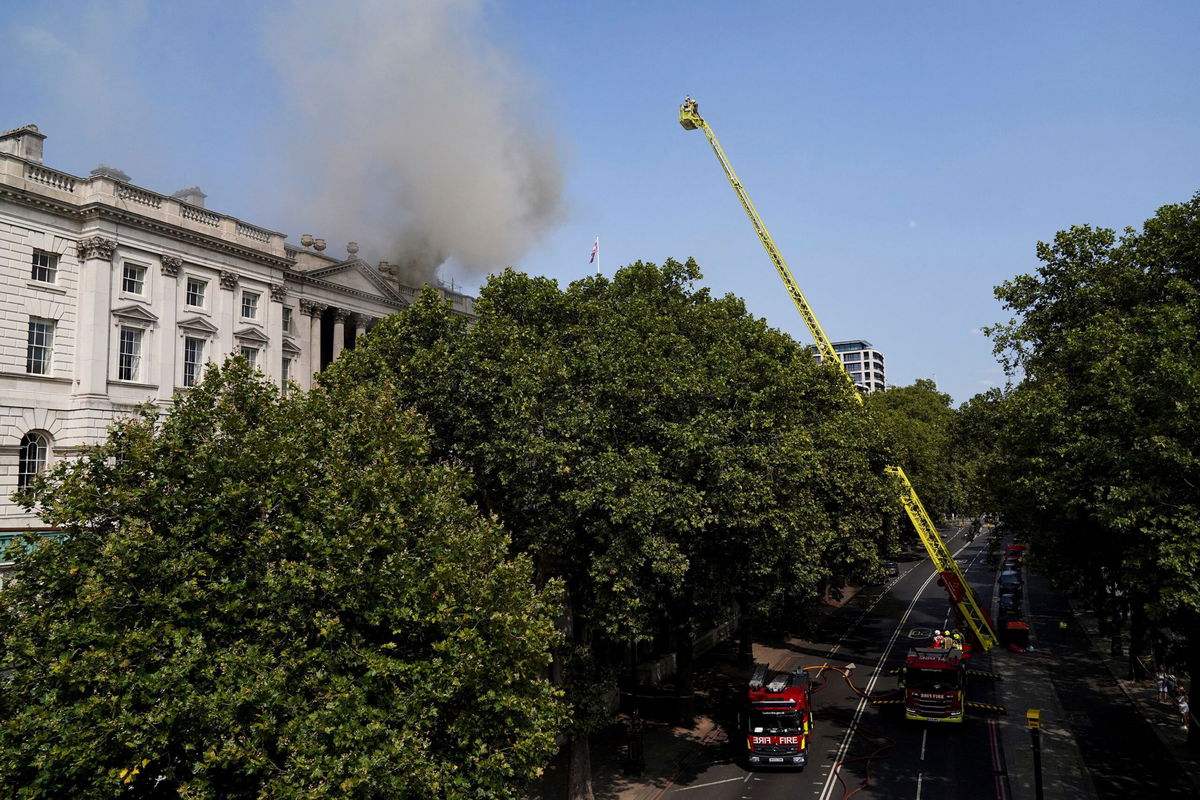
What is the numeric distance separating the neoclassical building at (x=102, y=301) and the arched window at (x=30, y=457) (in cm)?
5

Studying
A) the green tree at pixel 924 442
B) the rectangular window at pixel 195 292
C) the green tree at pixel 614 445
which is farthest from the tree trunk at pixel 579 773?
the rectangular window at pixel 195 292

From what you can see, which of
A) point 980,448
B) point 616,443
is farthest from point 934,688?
point 980,448

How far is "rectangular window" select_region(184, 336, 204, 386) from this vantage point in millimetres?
36406

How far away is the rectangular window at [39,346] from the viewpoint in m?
31.4

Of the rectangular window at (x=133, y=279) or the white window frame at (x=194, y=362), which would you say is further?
the white window frame at (x=194, y=362)

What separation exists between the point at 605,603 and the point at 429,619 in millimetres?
7923

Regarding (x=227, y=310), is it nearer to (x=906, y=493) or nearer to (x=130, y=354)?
(x=130, y=354)

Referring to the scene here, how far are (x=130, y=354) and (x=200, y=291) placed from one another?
4.98 meters

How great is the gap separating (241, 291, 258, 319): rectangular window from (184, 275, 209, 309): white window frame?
199cm

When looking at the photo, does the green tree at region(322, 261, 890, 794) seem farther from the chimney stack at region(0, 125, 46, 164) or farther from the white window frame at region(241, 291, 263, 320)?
the chimney stack at region(0, 125, 46, 164)

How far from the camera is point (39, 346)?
3164 cm

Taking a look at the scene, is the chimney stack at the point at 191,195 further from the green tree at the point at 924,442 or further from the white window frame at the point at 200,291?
the green tree at the point at 924,442

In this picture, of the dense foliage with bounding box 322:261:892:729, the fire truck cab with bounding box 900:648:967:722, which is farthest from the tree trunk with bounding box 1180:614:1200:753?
the dense foliage with bounding box 322:261:892:729

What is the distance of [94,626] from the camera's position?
1227cm
